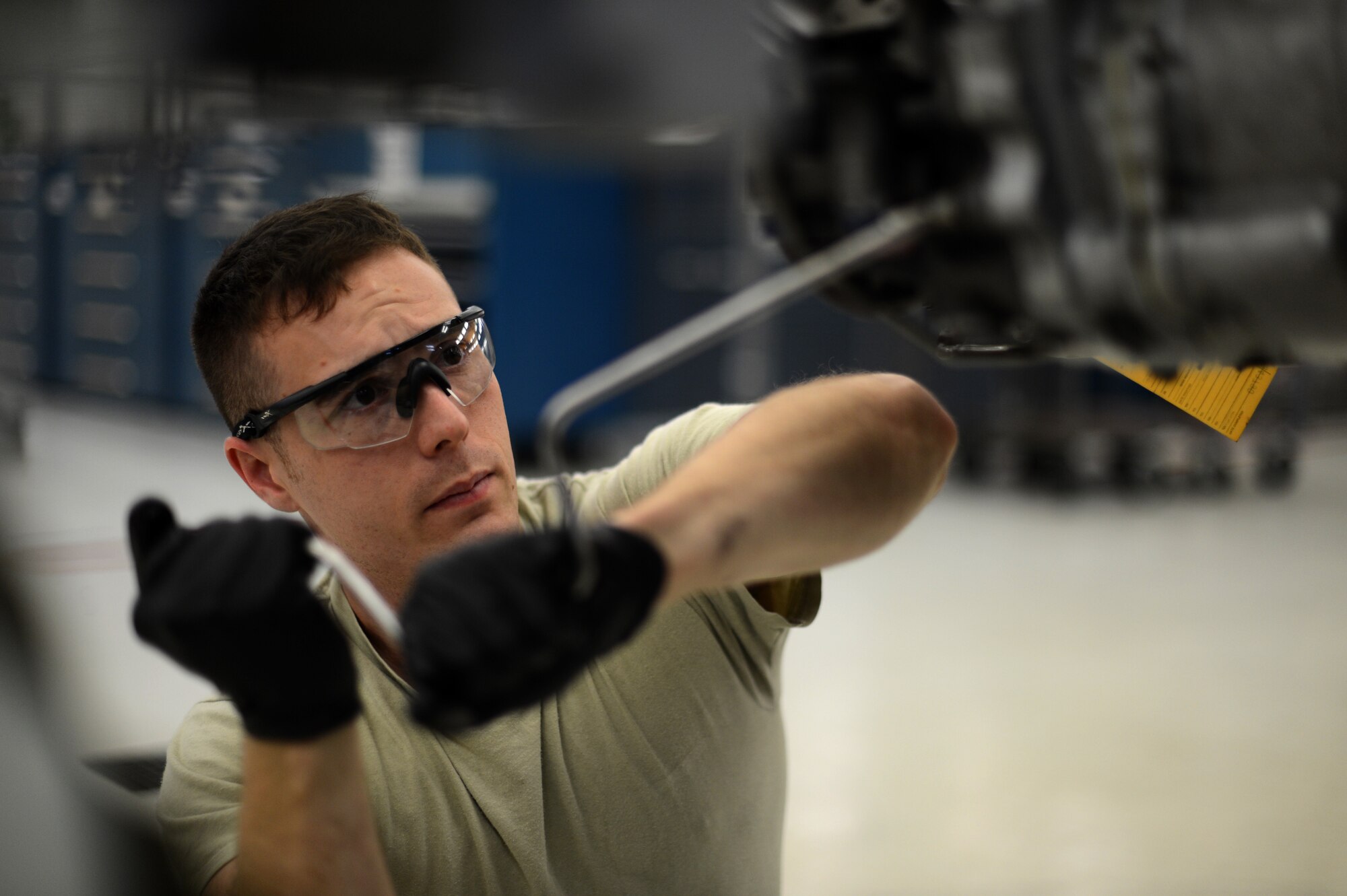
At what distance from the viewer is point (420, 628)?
51 cm

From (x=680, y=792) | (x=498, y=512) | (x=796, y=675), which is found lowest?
(x=796, y=675)

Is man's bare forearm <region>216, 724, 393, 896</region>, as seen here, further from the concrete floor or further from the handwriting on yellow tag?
the handwriting on yellow tag

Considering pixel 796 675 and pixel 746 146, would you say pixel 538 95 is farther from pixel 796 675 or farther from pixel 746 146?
pixel 796 675

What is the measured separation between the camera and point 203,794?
0.91 m

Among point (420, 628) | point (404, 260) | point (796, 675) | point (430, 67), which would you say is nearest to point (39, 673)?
point (420, 628)

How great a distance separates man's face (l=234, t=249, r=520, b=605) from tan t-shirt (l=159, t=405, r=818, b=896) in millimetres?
99

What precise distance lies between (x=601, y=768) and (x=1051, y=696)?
2609mm

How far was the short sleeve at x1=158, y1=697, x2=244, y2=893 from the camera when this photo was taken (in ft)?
2.82

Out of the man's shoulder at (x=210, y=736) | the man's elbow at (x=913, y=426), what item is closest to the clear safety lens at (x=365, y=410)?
the man's shoulder at (x=210, y=736)

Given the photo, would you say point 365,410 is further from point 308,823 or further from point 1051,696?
point 1051,696

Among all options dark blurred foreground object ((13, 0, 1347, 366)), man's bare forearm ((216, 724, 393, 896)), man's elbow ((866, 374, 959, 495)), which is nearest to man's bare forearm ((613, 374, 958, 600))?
man's elbow ((866, 374, 959, 495))

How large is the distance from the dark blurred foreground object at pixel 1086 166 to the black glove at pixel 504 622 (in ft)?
0.87

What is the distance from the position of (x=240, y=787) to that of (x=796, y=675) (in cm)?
270

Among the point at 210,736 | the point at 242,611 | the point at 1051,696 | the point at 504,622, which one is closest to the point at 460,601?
the point at 504,622
